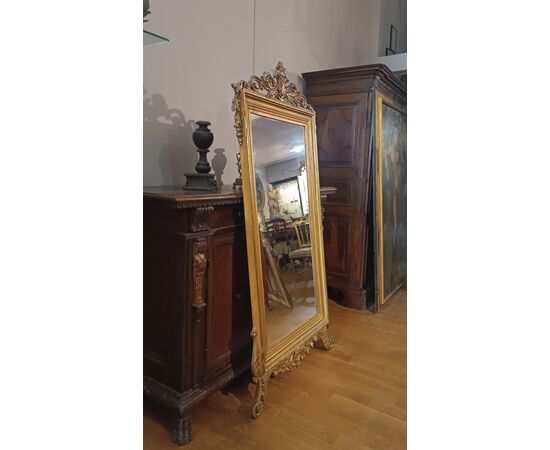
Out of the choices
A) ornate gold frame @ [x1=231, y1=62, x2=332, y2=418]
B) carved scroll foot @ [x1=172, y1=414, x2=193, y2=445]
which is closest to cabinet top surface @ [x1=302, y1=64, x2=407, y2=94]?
ornate gold frame @ [x1=231, y1=62, x2=332, y2=418]

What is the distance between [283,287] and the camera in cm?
202

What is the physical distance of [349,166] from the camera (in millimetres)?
3057

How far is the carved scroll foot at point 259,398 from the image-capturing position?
1725 mm

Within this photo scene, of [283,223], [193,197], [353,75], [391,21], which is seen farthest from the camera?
[391,21]

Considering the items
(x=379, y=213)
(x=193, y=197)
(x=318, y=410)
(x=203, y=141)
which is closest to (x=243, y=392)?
(x=318, y=410)

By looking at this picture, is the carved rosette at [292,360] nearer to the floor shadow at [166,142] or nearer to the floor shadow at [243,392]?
the floor shadow at [243,392]

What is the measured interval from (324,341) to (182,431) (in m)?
1.08

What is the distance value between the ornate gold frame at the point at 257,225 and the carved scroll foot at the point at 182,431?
0.30 m

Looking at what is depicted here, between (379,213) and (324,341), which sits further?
(379,213)

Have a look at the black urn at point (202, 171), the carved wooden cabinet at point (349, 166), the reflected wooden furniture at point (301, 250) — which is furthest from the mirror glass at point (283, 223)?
the carved wooden cabinet at point (349, 166)

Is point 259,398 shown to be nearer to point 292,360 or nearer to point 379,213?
point 292,360

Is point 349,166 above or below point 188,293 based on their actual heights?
above
